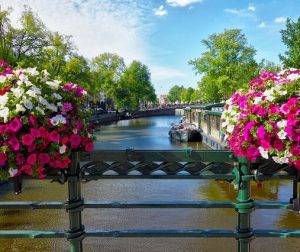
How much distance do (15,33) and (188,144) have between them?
752 inches

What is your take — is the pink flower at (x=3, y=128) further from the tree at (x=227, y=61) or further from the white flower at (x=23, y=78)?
the tree at (x=227, y=61)

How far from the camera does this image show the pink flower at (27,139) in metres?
2.50

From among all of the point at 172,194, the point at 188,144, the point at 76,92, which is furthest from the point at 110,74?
the point at 76,92

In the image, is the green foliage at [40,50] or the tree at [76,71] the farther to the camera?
the tree at [76,71]

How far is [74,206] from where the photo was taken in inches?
107

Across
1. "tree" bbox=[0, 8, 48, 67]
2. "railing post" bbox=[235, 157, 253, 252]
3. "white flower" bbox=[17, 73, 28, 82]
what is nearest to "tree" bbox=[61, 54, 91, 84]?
"tree" bbox=[0, 8, 48, 67]

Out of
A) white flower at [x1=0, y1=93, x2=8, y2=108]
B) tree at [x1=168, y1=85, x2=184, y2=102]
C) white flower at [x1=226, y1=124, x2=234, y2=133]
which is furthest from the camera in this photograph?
tree at [x1=168, y1=85, x2=184, y2=102]

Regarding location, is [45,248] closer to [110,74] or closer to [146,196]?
[146,196]

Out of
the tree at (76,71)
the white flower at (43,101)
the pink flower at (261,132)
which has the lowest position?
the pink flower at (261,132)

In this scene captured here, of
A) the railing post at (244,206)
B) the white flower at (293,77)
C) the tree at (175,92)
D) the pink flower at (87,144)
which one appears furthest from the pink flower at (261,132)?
the tree at (175,92)

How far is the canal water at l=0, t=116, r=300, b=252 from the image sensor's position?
8.97 meters

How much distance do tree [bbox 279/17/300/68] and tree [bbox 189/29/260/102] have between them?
522 inches

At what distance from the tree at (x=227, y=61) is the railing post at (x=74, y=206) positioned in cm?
4024

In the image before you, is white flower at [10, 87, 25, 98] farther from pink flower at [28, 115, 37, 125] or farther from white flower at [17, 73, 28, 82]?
pink flower at [28, 115, 37, 125]
